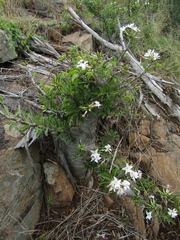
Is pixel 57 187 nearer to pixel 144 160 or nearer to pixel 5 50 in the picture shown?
pixel 144 160

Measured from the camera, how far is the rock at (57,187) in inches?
76.1

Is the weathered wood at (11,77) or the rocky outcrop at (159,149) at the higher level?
the rocky outcrop at (159,149)

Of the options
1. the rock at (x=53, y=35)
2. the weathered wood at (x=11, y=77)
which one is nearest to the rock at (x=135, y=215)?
the weathered wood at (x=11, y=77)

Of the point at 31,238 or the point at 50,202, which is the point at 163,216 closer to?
the point at 50,202

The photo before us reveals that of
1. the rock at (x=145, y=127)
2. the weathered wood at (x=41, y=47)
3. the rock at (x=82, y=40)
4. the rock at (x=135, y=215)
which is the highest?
the rock at (x=82, y=40)

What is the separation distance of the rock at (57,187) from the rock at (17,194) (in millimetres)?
135

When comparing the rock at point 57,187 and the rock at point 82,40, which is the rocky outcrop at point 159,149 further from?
the rock at point 82,40

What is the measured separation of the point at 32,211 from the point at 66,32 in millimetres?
4131

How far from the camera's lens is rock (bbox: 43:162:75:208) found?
1.93 meters

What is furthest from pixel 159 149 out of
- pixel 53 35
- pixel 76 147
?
pixel 53 35

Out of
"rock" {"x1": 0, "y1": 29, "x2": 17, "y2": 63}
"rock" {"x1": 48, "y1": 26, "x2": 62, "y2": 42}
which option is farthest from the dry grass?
"rock" {"x1": 48, "y1": 26, "x2": 62, "y2": 42}

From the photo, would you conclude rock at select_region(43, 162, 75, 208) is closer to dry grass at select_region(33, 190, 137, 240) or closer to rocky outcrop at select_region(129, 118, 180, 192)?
dry grass at select_region(33, 190, 137, 240)

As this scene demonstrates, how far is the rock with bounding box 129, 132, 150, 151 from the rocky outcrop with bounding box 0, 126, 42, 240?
4.70 ft

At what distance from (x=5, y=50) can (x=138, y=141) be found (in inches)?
102
